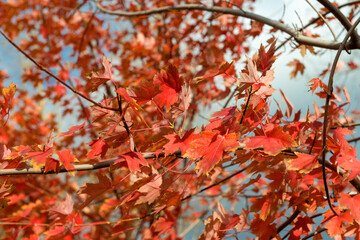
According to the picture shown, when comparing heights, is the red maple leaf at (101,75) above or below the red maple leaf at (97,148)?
above

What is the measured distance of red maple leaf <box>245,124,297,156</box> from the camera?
659 millimetres

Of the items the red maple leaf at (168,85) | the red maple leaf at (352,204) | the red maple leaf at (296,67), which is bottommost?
the red maple leaf at (352,204)

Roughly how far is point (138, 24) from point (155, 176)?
3.24 m

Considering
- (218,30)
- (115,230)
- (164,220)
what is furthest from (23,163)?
(218,30)

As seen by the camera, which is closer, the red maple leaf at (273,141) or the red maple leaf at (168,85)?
the red maple leaf at (273,141)

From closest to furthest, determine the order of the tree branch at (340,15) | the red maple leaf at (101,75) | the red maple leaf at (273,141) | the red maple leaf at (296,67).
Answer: the red maple leaf at (273,141) → the red maple leaf at (101,75) → the tree branch at (340,15) → the red maple leaf at (296,67)

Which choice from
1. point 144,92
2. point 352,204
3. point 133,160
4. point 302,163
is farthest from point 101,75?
point 352,204

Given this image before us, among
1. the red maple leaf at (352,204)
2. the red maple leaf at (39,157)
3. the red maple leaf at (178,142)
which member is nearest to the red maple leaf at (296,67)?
the red maple leaf at (352,204)

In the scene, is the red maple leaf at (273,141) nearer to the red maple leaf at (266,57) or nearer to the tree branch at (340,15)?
the red maple leaf at (266,57)

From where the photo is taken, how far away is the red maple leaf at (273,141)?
2.16 ft

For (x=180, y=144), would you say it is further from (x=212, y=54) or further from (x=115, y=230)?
(x=212, y=54)

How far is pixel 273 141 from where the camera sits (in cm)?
69

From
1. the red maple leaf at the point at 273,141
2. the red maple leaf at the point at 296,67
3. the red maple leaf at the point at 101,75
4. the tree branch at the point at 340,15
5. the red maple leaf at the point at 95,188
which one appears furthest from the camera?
the red maple leaf at the point at 296,67

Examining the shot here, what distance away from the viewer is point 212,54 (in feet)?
7.05
